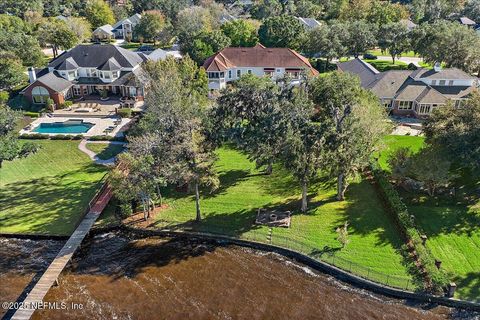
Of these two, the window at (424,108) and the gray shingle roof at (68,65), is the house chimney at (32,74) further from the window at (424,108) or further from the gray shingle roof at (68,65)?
the window at (424,108)

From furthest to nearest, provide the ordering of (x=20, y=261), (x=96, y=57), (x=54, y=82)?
(x=96, y=57), (x=54, y=82), (x=20, y=261)

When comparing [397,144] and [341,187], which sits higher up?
[397,144]

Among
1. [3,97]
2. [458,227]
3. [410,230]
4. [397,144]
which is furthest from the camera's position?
[3,97]

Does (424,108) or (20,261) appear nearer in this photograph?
(20,261)

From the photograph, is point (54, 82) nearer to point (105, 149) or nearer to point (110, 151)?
point (105, 149)

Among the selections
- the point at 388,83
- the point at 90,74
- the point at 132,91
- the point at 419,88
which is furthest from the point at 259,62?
the point at 90,74

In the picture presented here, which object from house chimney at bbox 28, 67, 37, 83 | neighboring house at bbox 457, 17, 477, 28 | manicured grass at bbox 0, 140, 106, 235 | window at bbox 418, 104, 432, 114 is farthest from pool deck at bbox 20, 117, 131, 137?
neighboring house at bbox 457, 17, 477, 28

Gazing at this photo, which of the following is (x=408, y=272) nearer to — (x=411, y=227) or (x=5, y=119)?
(x=411, y=227)

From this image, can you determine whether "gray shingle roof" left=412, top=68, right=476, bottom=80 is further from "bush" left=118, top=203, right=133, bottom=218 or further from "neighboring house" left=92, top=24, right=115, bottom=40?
"neighboring house" left=92, top=24, right=115, bottom=40

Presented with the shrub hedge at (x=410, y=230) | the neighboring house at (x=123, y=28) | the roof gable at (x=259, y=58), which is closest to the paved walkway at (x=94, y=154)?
the roof gable at (x=259, y=58)
